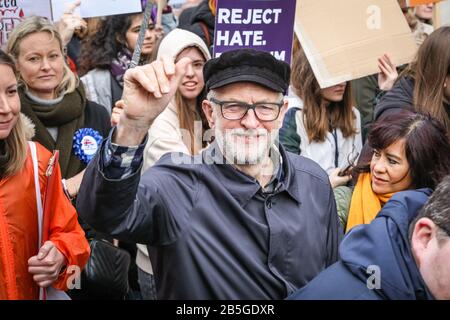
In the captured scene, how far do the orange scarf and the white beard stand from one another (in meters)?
0.98

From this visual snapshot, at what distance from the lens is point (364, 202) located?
4.04 m

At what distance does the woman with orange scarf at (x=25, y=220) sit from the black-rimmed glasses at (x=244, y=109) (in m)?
0.96

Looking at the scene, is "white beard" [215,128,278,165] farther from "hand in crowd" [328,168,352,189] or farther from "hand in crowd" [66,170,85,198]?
"hand in crowd" [328,168,352,189]

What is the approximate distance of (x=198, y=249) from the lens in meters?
2.95

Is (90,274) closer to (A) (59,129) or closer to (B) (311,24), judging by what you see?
(A) (59,129)

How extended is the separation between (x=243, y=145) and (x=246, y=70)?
0.95ft

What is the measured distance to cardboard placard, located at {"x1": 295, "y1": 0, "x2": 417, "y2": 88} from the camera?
5.05 metres

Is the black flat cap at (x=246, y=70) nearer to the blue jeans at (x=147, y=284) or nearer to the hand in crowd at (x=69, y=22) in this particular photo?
the blue jeans at (x=147, y=284)

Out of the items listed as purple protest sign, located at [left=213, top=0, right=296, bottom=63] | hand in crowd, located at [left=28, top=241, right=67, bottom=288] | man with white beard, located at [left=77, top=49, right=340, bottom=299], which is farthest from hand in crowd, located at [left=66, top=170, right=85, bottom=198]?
man with white beard, located at [left=77, top=49, right=340, bottom=299]

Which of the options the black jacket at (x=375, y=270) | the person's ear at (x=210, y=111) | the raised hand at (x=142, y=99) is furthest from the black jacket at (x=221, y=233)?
the black jacket at (x=375, y=270)

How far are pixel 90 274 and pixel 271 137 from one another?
1469 mm

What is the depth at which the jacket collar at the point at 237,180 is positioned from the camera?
3.07m

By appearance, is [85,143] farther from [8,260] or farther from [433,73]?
[433,73]
